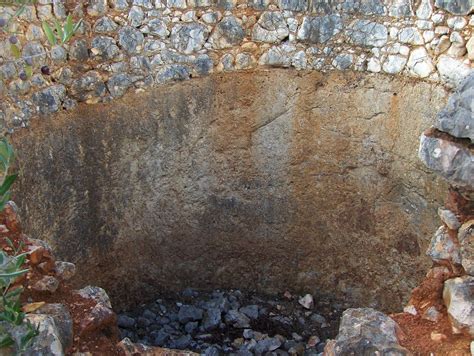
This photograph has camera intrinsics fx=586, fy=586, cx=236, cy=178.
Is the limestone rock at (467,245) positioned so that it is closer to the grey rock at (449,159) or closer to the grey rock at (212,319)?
the grey rock at (449,159)

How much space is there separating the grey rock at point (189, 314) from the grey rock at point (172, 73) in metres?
1.83

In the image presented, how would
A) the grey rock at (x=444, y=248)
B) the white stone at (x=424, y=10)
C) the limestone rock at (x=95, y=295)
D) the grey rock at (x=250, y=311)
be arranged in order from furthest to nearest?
the grey rock at (x=250, y=311)
the white stone at (x=424, y=10)
the limestone rock at (x=95, y=295)
the grey rock at (x=444, y=248)

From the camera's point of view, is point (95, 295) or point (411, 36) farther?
point (411, 36)

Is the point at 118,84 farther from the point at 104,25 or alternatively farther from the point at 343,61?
the point at 343,61

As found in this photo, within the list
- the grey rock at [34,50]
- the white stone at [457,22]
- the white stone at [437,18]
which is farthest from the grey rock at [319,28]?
the grey rock at [34,50]

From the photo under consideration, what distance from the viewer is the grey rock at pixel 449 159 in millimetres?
2439

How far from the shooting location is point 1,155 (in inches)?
72.1

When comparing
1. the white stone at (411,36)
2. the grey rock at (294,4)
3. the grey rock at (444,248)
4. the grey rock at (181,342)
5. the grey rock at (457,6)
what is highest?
the grey rock at (457,6)

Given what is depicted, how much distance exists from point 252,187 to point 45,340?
266 cm

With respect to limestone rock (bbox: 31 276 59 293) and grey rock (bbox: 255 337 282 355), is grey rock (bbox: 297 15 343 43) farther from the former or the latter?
limestone rock (bbox: 31 276 59 293)

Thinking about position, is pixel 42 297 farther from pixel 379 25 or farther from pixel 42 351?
pixel 379 25

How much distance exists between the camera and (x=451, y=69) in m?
3.85

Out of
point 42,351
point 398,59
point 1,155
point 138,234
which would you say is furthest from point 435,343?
point 138,234

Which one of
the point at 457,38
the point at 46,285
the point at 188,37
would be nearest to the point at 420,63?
the point at 457,38
